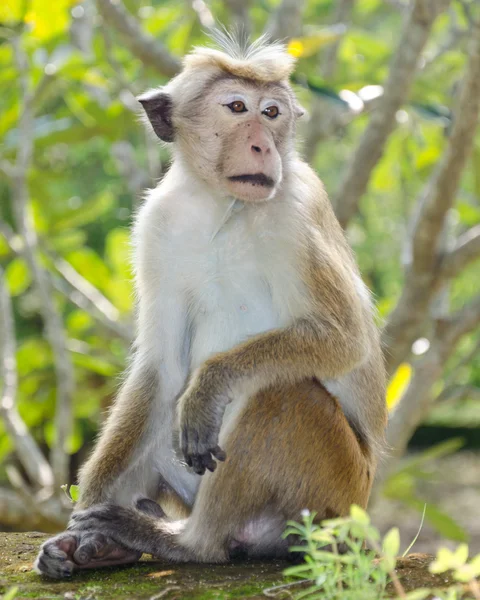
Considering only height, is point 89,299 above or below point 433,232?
below

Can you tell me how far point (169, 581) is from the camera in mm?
2820

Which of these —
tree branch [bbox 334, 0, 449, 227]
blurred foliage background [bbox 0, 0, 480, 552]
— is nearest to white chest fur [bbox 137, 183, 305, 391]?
blurred foliage background [bbox 0, 0, 480, 552]

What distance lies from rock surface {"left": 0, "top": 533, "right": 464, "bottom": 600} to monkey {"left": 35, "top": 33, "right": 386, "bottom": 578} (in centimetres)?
5

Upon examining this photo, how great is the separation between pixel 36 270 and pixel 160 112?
2131 millimetres

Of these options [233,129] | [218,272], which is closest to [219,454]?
[218,272]

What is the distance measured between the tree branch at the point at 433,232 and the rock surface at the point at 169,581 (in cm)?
238

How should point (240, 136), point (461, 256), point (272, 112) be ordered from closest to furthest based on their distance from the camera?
point (240, 136), point (272, 112), point (461, 256)

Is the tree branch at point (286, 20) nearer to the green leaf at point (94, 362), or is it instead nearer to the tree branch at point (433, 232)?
the tree branch at point (433, 232)

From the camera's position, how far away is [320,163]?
451 inches

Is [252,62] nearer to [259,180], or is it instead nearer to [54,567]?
[259,180]

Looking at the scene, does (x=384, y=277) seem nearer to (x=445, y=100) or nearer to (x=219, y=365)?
(x=445, y=100)

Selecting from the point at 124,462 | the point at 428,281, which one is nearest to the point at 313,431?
the point at 124,462

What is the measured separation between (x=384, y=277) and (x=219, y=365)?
338 inches

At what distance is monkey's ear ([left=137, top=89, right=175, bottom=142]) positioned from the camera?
3.62 m
